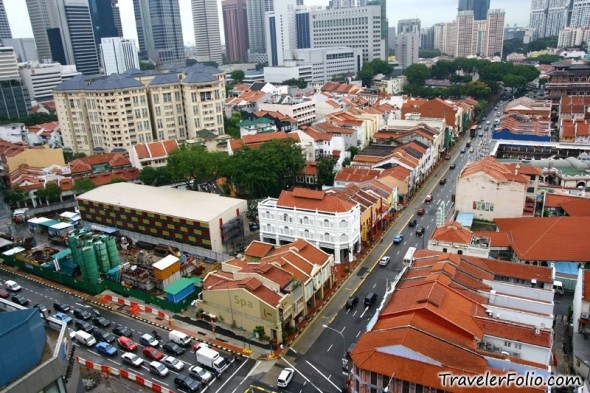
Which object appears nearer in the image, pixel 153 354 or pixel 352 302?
pixel 153 354

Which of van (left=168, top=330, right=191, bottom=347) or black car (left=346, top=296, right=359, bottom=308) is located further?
black car (left=346, top=296, right=359, bottom=308)

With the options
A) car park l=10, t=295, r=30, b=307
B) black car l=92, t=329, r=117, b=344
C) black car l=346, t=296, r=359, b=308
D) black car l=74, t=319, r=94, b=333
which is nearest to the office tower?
car park l=10, t=295, r=30, b=307

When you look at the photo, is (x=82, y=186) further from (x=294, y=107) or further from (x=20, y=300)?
(x=294, y=107)

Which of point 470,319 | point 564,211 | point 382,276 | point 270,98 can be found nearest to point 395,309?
point 470,319

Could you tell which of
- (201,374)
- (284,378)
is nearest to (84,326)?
(201,374)

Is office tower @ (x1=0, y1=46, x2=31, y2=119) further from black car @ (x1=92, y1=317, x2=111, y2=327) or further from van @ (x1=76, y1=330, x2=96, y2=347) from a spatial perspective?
van @ (x1=76, y1=330, x2=96, y2=347)

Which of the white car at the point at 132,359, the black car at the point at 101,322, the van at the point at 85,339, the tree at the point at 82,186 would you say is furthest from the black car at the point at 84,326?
the tree at the point at 82,186
